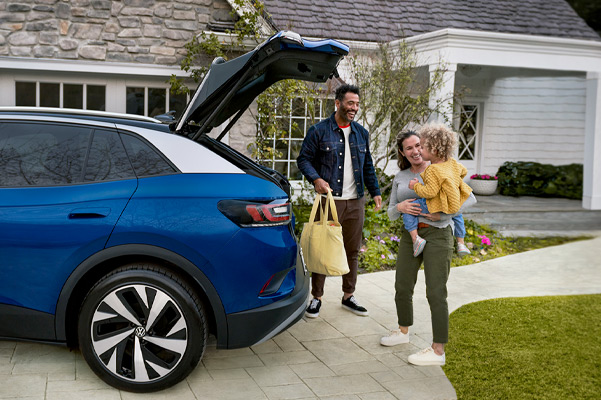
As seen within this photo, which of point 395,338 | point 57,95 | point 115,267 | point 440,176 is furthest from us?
point 57,95

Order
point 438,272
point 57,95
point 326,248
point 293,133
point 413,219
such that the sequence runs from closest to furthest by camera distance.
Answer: point 438,272 < point 413,219 < point 326,248 < point 57,95 < point 293,133

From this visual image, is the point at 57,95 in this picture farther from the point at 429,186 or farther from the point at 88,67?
the point at 429,186

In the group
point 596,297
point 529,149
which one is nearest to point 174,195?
point 596,297

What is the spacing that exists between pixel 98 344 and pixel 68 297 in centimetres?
34

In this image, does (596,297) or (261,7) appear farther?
(261,7)

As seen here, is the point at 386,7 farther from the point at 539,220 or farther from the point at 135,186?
the point at 135,186

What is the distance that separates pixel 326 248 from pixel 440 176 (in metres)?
1.19

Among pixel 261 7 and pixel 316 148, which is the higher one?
pixel 261 7

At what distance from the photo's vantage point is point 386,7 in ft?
41.7

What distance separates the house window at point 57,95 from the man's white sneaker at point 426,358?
6.15m

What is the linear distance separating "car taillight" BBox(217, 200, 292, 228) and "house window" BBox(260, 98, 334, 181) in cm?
522

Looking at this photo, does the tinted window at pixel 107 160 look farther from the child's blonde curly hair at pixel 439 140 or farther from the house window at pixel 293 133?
the house window at pixel 293 133

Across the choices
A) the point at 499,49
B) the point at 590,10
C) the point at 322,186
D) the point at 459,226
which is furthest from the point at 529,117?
the point at 590,10

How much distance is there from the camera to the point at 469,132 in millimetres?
14648
